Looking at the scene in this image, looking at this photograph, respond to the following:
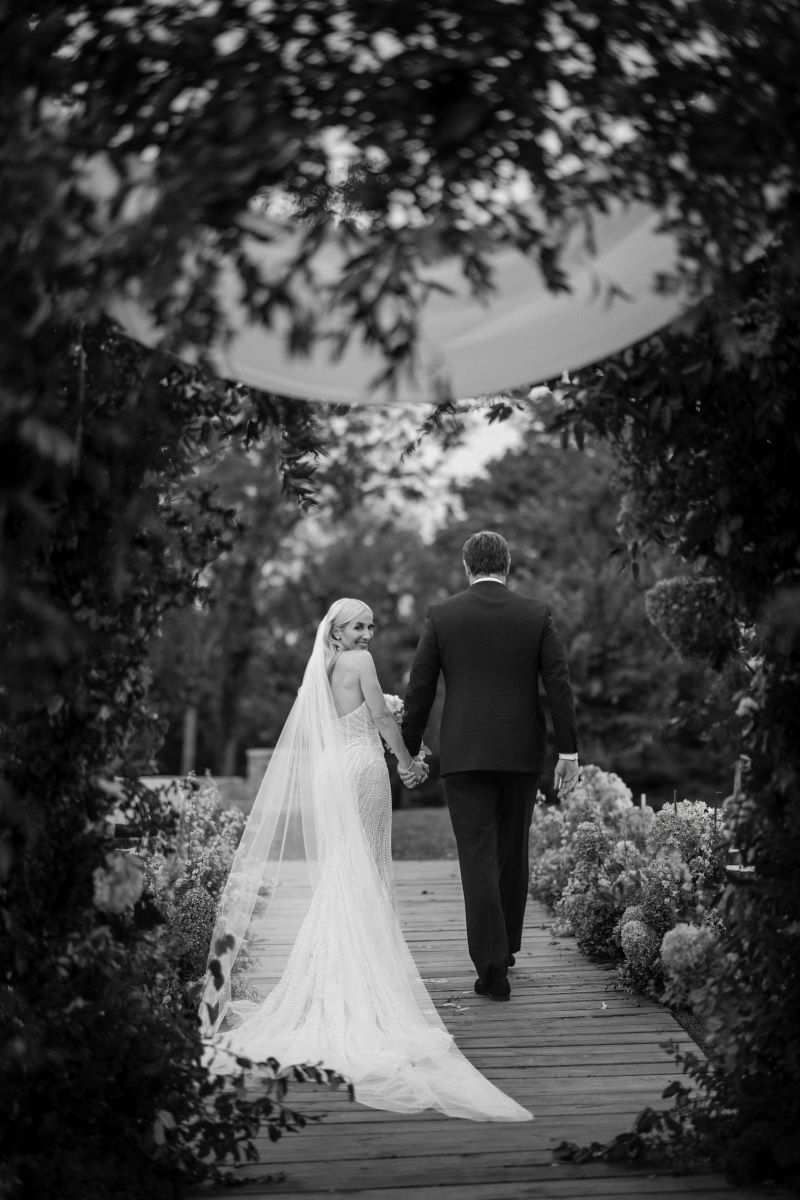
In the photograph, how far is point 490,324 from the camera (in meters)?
3.68

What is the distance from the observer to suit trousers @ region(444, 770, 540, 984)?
5977 millimetres

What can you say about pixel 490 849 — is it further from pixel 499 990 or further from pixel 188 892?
pixel 188 892

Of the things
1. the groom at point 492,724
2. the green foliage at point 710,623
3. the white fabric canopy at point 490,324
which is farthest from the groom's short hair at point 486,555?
the white fabric canopy at point 490,324

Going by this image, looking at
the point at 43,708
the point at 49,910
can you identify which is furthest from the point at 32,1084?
the point at 43,708

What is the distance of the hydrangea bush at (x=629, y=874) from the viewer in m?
6.06

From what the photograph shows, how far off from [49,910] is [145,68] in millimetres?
2111

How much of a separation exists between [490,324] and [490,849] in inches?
117

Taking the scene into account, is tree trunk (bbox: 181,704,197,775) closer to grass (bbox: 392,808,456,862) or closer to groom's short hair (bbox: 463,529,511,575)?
grass (bbox: 392,808,456,862)

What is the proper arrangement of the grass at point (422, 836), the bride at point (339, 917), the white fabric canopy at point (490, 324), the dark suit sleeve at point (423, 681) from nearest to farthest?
the white fabric canopy at point (490, 324), the bride at point (339, 917), the dark suit sleeve at point (423, 681), the grass at point (422, 836)

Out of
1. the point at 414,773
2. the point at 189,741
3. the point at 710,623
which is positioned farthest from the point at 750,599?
the point at 189,741

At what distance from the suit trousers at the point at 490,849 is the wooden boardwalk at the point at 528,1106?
0.82 ft

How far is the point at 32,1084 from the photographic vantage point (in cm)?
347

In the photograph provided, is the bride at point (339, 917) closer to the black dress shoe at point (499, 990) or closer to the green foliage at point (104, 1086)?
the black dress shoe at point (499, 990)

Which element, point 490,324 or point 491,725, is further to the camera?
point 491,725
